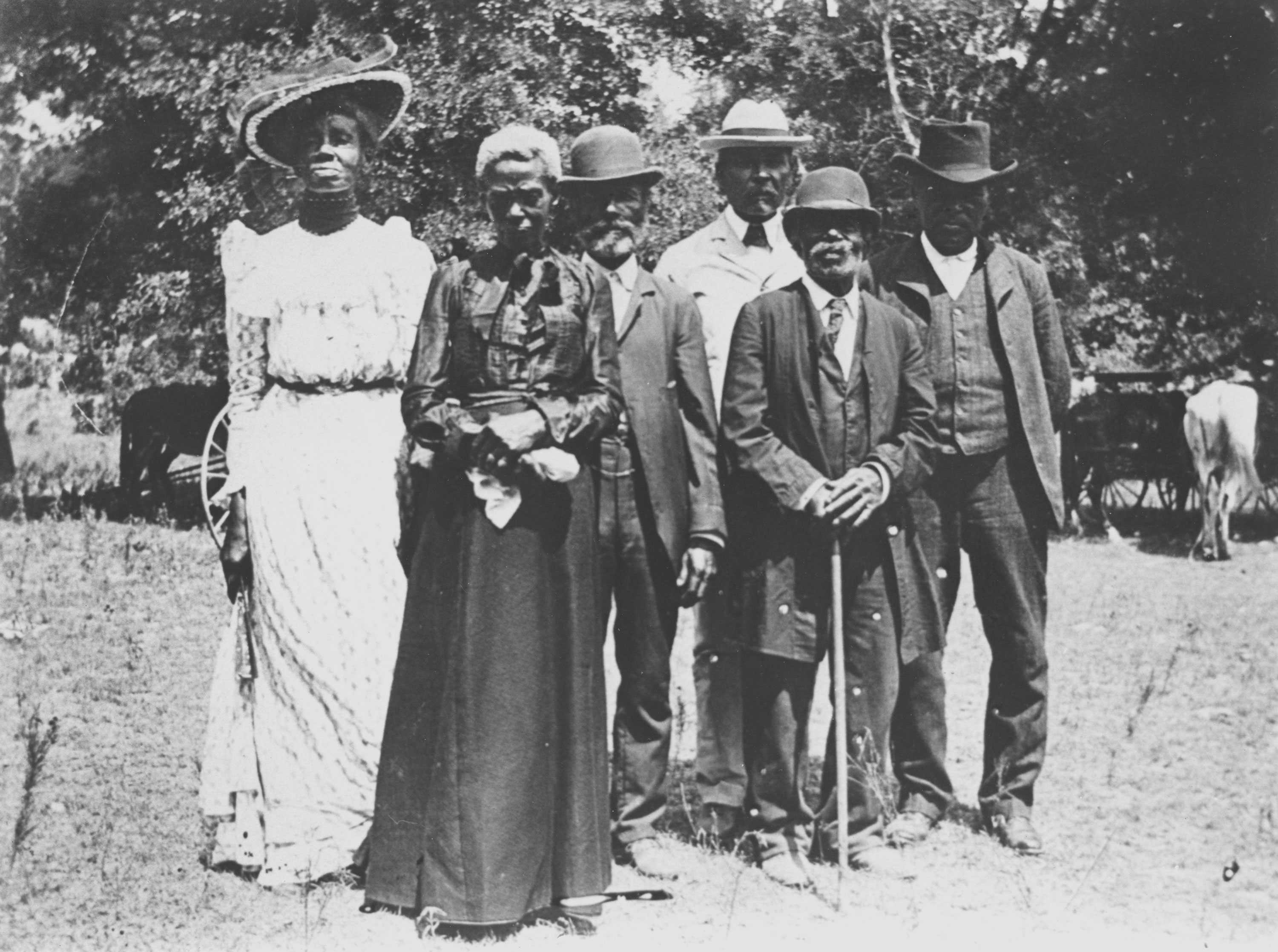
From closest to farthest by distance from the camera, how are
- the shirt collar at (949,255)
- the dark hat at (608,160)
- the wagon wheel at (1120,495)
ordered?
the dark hat at (608,160)
the shirt collar at (949,255)
the wagon wheel at (1120,495)

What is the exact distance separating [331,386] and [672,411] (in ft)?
3.80

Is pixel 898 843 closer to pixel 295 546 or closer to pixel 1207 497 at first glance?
pixel 295 546

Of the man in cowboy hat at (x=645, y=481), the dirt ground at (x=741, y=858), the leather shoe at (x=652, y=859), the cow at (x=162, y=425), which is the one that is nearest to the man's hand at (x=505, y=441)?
the man in cowboy hat at (x=645, y=481)

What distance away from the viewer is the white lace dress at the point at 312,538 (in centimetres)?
426

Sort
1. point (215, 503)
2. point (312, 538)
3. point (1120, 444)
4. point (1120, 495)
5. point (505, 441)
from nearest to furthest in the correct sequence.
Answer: point (505, 441) → point (312, 538) → point (215, 503) → point (1120, 444) → point (1120, 495)

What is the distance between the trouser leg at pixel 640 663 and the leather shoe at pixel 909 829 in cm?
81

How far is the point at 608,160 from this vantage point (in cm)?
443

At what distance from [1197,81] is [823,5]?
1761mm

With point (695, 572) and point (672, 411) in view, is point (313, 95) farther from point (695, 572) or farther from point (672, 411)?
point (695, 572)

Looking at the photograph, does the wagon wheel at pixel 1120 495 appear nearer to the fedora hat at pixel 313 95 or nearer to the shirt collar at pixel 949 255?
the shirt collar at pixel 949 255

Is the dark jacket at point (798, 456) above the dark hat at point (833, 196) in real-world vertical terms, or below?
below

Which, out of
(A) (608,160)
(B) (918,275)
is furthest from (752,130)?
(B) (918,275)

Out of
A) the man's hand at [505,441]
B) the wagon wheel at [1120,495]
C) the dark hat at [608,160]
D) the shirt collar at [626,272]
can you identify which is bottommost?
the wagon wheel at [1120,495]

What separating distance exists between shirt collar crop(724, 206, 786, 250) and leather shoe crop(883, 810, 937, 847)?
2175 millimetres
